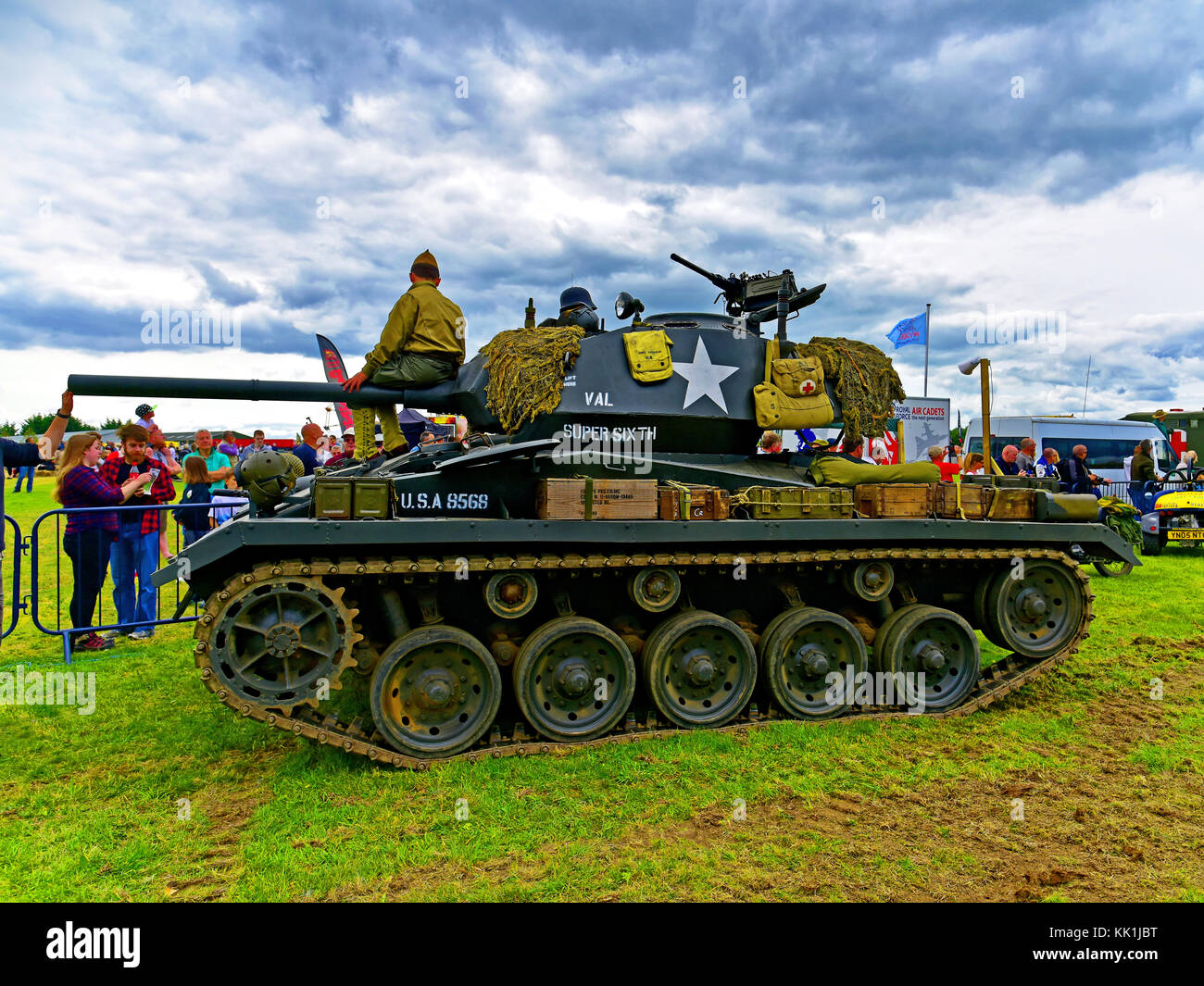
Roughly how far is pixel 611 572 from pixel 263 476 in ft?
9.38

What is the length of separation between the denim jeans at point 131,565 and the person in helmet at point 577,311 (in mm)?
5804

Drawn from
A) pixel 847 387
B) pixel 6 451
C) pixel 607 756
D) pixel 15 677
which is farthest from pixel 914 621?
pixel 15 677

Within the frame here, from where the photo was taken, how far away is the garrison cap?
730 cm

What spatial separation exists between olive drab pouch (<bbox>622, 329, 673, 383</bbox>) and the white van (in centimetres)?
1942

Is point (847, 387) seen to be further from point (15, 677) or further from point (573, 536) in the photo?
point (15, 677)

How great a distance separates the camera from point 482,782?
5527mm

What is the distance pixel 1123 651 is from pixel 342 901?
9.10 meters

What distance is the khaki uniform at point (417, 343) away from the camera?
22.9 ft

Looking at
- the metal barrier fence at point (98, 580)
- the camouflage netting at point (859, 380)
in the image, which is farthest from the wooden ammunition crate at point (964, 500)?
the metal barrier fence at point (98, 580)
